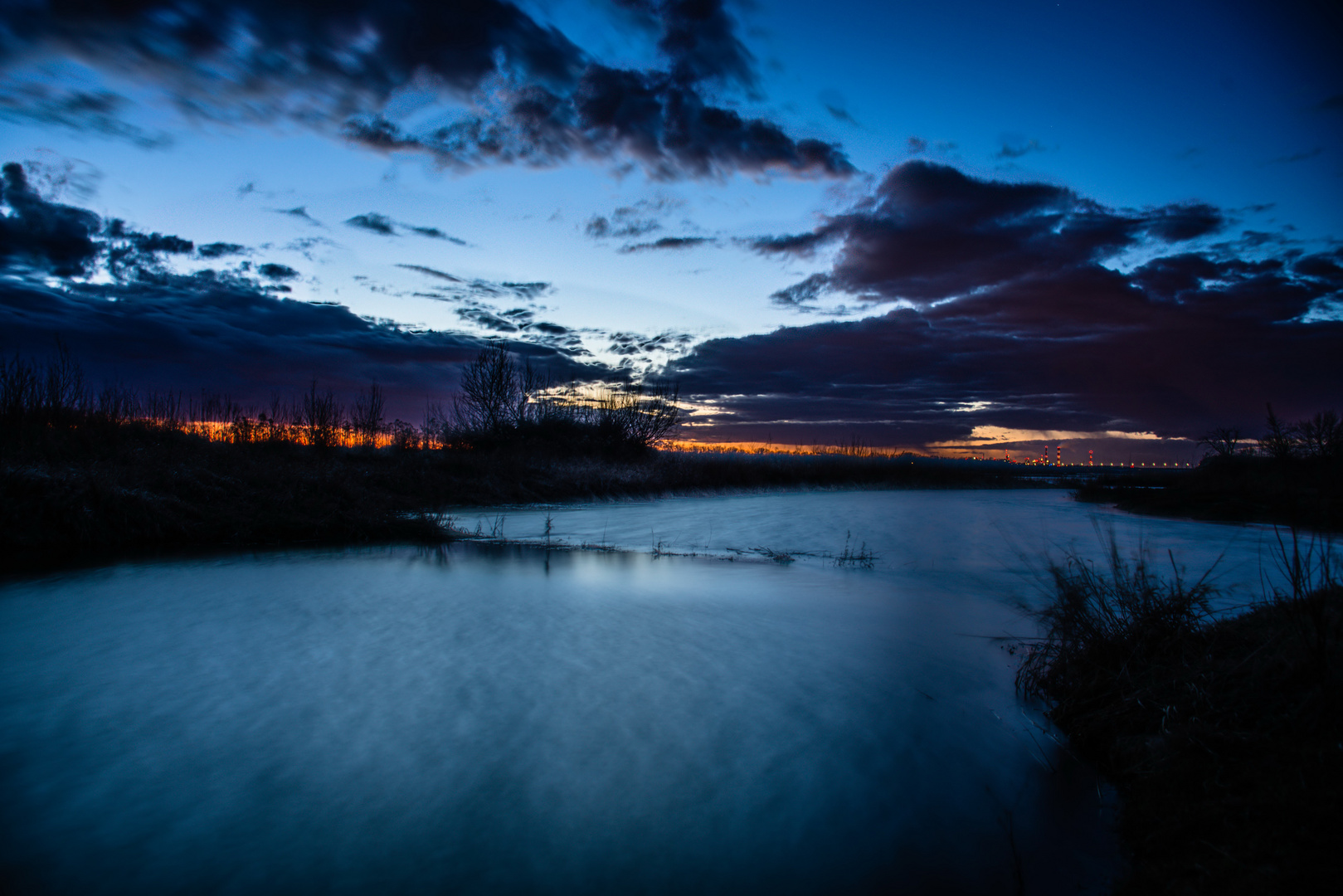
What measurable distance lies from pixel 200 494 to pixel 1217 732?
1300 centimetres

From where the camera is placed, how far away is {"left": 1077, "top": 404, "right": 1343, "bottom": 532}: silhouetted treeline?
2.70 metres

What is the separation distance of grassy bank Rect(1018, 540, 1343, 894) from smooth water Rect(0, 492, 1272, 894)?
0.28 meters

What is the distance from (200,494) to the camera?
10.4 meters

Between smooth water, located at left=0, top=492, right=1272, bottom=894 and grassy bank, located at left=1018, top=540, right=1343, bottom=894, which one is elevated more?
grassy bank, located at left=1018, top=540, right=1343, bottom=894

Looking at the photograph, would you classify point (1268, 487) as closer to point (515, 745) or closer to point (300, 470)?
point (515, 745)

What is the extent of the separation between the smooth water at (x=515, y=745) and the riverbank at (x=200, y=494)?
2120 mm

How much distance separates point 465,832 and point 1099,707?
343 cm

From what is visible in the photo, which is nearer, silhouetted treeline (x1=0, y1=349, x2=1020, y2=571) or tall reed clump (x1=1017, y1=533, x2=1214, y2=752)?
tall reed clump (x1=1017, y1=533, x2=1214, y2=752)

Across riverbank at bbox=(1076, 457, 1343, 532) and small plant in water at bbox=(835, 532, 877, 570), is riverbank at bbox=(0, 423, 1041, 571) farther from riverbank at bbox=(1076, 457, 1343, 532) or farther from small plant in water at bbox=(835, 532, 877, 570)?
riverbank at bbox=(1076, 457, 1343, 532)

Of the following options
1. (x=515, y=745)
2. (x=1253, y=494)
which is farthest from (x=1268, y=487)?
(x=1253, y=494)

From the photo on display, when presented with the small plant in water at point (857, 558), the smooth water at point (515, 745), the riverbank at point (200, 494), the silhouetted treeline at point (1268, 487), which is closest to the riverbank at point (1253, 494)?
the silhouetted treeline at point (1268, 487)

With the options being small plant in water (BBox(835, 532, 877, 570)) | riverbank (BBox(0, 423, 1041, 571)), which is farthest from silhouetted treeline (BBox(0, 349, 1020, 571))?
small plant in water (BBox(835, 532, 877, 570))

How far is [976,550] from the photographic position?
12.4 meters

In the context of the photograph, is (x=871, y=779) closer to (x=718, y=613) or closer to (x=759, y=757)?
(x=759, y=757)
